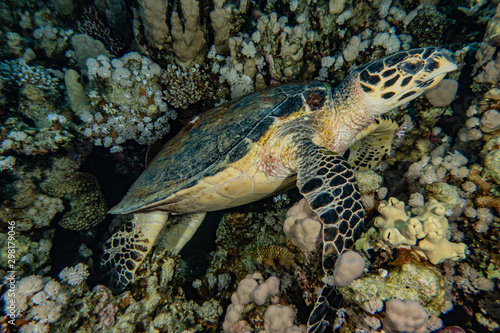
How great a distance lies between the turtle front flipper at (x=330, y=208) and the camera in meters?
1.71

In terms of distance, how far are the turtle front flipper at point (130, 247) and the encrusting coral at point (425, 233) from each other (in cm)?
279

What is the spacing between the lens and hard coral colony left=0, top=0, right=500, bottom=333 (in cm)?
177

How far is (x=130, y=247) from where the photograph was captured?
9.20 feet

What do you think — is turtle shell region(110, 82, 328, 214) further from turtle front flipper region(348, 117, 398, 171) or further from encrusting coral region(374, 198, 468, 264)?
encrusting coral region(374, 198, 468, 264)

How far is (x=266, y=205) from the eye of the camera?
3262mm

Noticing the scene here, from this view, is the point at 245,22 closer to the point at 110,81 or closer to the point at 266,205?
the point at 110,81

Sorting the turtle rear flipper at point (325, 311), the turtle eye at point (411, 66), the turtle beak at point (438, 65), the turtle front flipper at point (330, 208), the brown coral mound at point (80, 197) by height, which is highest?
the brown coral mound at point (80, 197)

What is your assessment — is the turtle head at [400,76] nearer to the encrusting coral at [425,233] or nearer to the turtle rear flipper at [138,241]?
the encrusting coral at [425,233]

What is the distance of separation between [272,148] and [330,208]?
978 millimetres

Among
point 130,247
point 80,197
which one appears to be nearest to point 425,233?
point 130,247

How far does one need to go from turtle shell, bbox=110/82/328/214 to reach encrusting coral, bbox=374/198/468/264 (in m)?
1.53

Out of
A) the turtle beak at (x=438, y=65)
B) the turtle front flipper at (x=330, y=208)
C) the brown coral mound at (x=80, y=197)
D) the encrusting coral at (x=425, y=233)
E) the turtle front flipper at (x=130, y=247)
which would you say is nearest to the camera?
the encrusting coral at (x=425, y=233)

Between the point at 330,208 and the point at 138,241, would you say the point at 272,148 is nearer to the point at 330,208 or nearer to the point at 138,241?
the point at 330,208

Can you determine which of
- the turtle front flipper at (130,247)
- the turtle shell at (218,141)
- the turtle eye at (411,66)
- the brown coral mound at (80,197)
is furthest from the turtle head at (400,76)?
the brown coral mound at (80,197)
